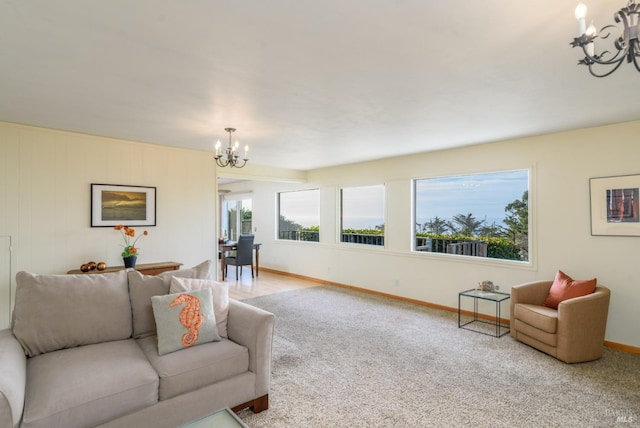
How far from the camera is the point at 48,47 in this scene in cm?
205

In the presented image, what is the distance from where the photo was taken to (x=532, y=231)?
4262 mm

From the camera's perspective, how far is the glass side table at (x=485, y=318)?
405 cm

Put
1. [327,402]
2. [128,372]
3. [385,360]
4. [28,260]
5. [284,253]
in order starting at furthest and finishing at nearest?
1. [284,253]
2. [28,260]
3. [385,360]
4. [327,402]
5. [128,372]

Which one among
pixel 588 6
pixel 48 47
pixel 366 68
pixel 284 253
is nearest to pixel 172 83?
pixel 48 47

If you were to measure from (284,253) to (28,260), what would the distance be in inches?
192

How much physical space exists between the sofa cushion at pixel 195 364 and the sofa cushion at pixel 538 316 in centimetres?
288

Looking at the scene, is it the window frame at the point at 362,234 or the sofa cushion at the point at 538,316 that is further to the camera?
the window frame at the point at 362,234

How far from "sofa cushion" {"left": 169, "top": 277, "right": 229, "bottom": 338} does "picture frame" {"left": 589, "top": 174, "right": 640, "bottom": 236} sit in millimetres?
3935

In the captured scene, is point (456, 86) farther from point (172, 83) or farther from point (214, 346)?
point (214, 346)

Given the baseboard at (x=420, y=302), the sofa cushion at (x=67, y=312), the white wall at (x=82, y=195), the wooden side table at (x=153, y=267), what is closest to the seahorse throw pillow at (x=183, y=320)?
the sofa cushion at (x=67, y=312)

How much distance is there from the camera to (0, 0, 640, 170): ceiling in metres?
1.72

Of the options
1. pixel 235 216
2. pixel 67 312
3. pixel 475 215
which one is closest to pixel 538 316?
pixel 475 215

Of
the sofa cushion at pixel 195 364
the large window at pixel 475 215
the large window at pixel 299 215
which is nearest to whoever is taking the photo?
the sofa cushion at pixel 195 364

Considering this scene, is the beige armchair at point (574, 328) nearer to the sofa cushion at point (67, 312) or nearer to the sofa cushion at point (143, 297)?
the sofa cushion at point (143, 297)
